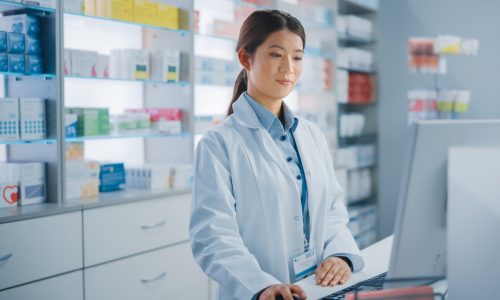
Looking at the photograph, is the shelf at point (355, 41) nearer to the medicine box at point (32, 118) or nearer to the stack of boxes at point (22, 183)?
the medicine box at point (32, 118)

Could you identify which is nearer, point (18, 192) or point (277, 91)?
point (277, 91)

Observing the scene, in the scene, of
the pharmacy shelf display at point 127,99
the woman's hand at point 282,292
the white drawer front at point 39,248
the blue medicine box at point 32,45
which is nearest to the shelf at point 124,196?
the pharmacy shelf display at point 127,99

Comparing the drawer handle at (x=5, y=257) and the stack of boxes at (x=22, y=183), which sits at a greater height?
the stack of boxes at (x=22, y=183)

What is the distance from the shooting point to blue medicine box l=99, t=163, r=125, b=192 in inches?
138

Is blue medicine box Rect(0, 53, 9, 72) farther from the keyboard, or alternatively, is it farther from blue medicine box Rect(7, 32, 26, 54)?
the keyboard

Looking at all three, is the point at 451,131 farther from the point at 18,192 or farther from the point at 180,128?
the point at 180,128

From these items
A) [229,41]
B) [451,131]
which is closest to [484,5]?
[229,41]

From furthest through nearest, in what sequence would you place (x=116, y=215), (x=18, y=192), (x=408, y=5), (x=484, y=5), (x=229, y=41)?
(x=408, y=5) < (x=484, y=5) < (x=229, y=41) < (x=116, y=215) < (x=18, y=192)

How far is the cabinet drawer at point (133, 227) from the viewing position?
3072 mm

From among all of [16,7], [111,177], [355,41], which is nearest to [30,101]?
[16,7]

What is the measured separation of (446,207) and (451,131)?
0.51 feet

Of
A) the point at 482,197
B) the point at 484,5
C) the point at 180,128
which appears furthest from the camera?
the point at 484,5

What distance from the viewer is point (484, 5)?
5.33m

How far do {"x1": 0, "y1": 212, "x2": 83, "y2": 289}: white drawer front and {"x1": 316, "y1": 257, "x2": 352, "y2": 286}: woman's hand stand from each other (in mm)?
1616
